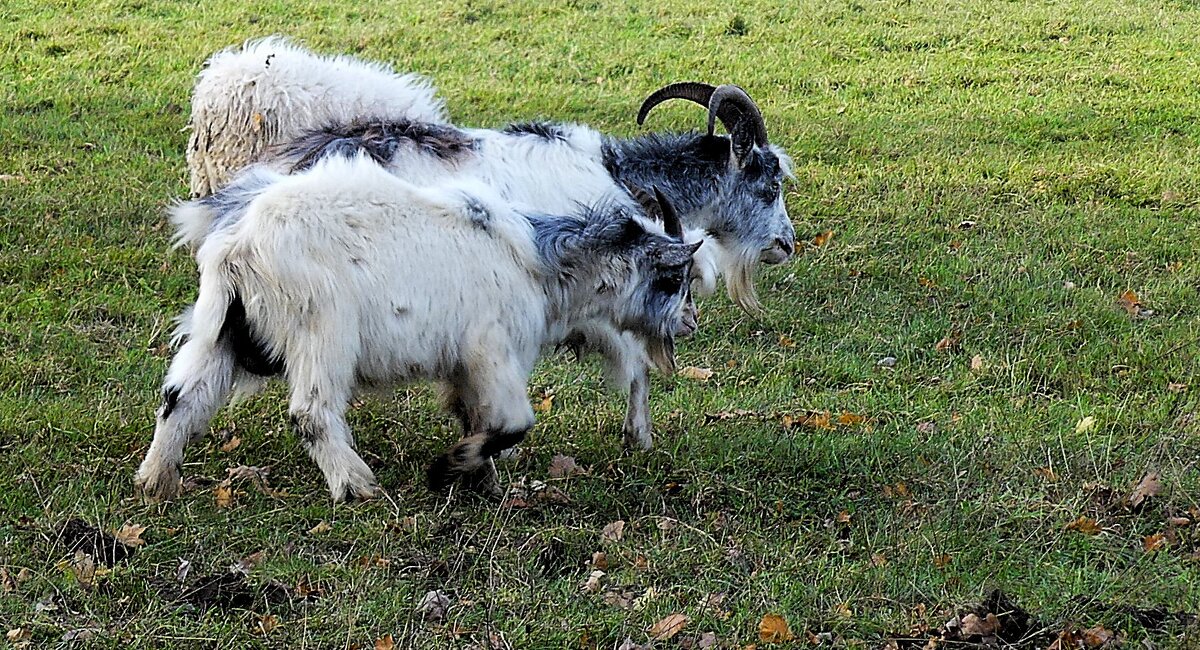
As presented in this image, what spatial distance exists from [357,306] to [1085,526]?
2.58 metres

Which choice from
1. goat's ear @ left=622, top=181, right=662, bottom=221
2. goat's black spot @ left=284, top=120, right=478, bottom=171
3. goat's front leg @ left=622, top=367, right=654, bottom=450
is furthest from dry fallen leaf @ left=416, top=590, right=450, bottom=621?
goat's ear @ left=622, top=181, right=662, bottom=221

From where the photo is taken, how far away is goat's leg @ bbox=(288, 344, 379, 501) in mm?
4594

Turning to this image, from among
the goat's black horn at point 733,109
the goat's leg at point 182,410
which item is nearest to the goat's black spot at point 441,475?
the goat's leg at point 182,410

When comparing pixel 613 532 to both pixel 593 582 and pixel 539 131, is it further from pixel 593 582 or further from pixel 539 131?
pixel 539 131

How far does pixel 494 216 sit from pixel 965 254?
411 centimetres

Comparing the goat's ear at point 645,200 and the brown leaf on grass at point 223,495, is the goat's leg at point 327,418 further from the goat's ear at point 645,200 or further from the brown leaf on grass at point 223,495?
the goat's ear at point 645,200

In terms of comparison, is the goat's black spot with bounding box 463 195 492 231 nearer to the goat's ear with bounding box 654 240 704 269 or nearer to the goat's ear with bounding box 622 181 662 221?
the goat's ear with bounding box 654 240 704 269

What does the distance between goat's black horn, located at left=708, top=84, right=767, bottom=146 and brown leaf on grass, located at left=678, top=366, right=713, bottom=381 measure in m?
1.12

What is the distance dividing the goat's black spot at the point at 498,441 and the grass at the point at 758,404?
197 millimetres

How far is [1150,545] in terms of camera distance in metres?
4.76

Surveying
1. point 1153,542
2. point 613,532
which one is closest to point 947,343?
point 1153,542

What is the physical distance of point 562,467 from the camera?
5.32 m

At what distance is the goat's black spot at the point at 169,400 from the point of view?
473 centimetres

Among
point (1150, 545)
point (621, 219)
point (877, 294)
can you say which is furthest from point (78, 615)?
point (877, 294)
